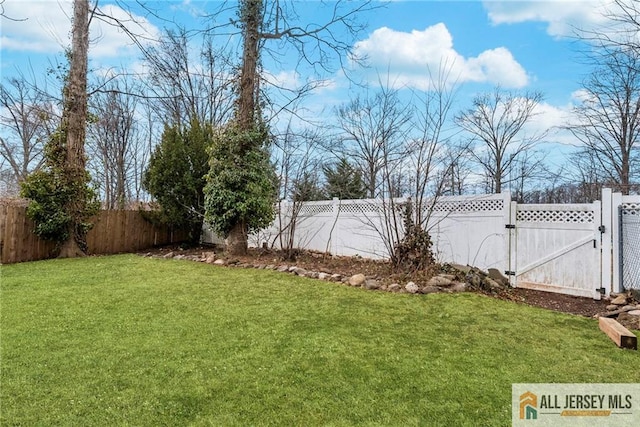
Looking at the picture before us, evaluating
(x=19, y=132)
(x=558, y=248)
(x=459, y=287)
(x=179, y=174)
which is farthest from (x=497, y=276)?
(x=19, y=132)

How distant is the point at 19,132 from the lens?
14.4 m

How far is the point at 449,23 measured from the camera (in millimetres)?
6484

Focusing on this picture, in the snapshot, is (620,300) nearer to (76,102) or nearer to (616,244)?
(616,244)

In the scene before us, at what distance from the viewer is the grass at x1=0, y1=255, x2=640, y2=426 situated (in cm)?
192

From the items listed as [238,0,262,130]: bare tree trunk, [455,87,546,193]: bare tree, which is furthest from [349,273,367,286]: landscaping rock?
[455,87,546,193]: bare tree

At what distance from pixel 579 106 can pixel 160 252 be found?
44.4 feet

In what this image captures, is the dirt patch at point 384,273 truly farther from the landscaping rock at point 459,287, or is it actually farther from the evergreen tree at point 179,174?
the evergreen tree at point 179,174

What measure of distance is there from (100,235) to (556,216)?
9.82 m

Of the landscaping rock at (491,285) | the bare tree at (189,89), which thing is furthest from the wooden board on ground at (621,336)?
the bare tree at (189,89)

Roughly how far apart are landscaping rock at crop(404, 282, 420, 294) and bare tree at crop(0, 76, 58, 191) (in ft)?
47.9

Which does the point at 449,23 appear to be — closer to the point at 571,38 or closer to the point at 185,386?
the point at 571,38

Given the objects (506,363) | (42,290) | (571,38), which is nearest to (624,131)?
(571,38)

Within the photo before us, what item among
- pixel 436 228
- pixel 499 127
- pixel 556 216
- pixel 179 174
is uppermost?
pixel 499 127

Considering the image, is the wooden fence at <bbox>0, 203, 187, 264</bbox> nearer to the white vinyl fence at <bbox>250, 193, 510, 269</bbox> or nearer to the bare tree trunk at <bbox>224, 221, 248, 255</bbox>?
the bare tree trunk at <bbox>224, 221, 248, 255</bbox>
